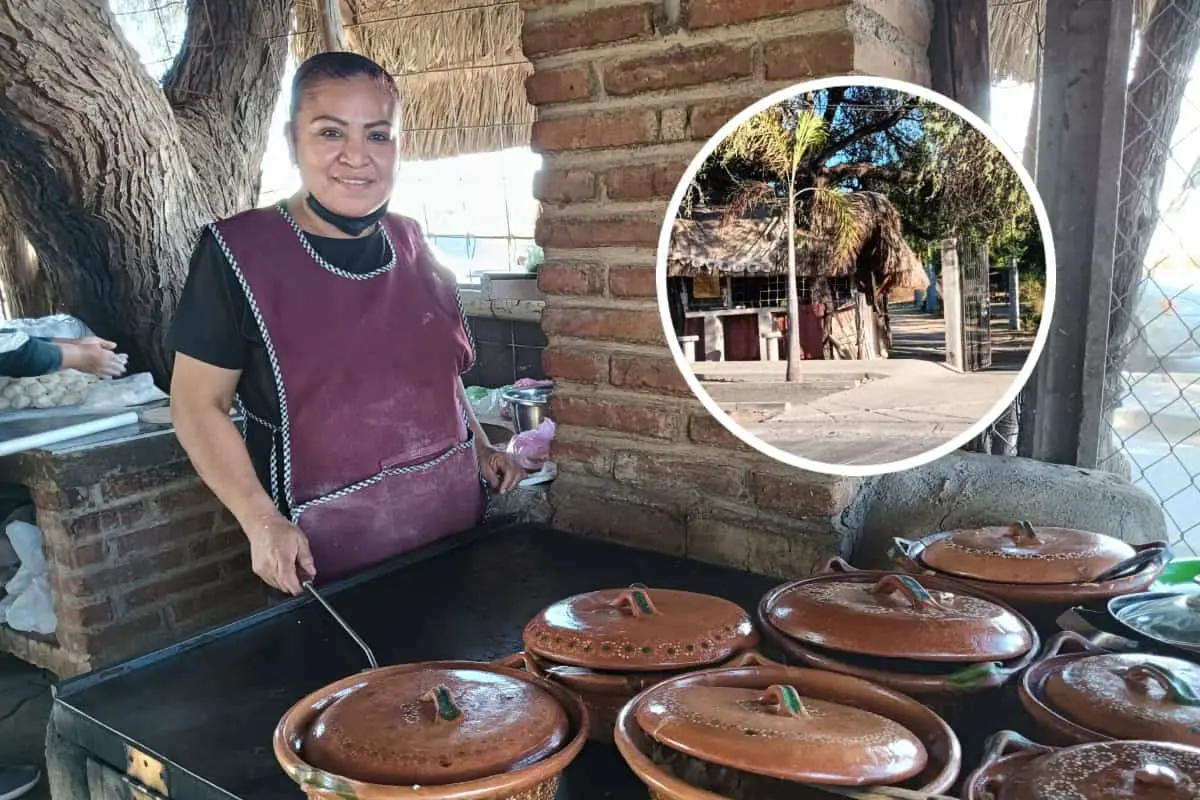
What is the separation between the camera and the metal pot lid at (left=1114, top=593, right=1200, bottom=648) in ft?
3.07

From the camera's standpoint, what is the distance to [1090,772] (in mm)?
668

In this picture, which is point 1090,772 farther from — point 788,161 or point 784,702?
point 788,161

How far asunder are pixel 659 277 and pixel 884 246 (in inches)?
12.1

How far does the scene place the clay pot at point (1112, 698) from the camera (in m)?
0.76

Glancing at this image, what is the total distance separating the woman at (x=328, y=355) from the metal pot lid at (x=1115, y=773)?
42.5 inches

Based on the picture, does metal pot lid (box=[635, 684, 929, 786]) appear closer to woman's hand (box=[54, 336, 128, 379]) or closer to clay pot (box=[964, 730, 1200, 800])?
clay pot (box=[964, 730, 1200, 800])

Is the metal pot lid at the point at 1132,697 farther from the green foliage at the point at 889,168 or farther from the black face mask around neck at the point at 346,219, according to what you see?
the black face mask around neck at the point at 346,219

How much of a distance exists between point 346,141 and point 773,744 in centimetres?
128

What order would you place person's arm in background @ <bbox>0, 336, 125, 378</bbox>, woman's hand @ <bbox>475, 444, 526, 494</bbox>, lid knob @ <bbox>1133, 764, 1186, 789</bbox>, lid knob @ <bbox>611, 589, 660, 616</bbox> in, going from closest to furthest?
lid knob @ <bbox>1133, 764, 1186, 789</bbox> → lid knob @ <bbox>611, 589, 660, 616</bbox> → woman's hand @ <bbox>475, 444, 526, 494</bbox> → person's arm in background @ <bbox>0, 336, 125, 378</bbox>

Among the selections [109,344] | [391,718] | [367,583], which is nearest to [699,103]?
[367,583]

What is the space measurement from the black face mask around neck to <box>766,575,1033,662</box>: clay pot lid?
1.06m

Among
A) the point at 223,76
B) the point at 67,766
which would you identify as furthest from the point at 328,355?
the point at 223,76

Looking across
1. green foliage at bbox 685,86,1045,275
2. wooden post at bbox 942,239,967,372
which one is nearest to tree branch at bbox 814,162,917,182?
green foliage at bbox 685,86,1045,275

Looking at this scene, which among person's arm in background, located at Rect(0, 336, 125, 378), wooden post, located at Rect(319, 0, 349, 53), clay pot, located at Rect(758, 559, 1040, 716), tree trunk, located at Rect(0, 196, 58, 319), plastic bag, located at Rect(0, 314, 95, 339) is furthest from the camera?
tree trunk, located at Rect(0, 196, 58, 319)
